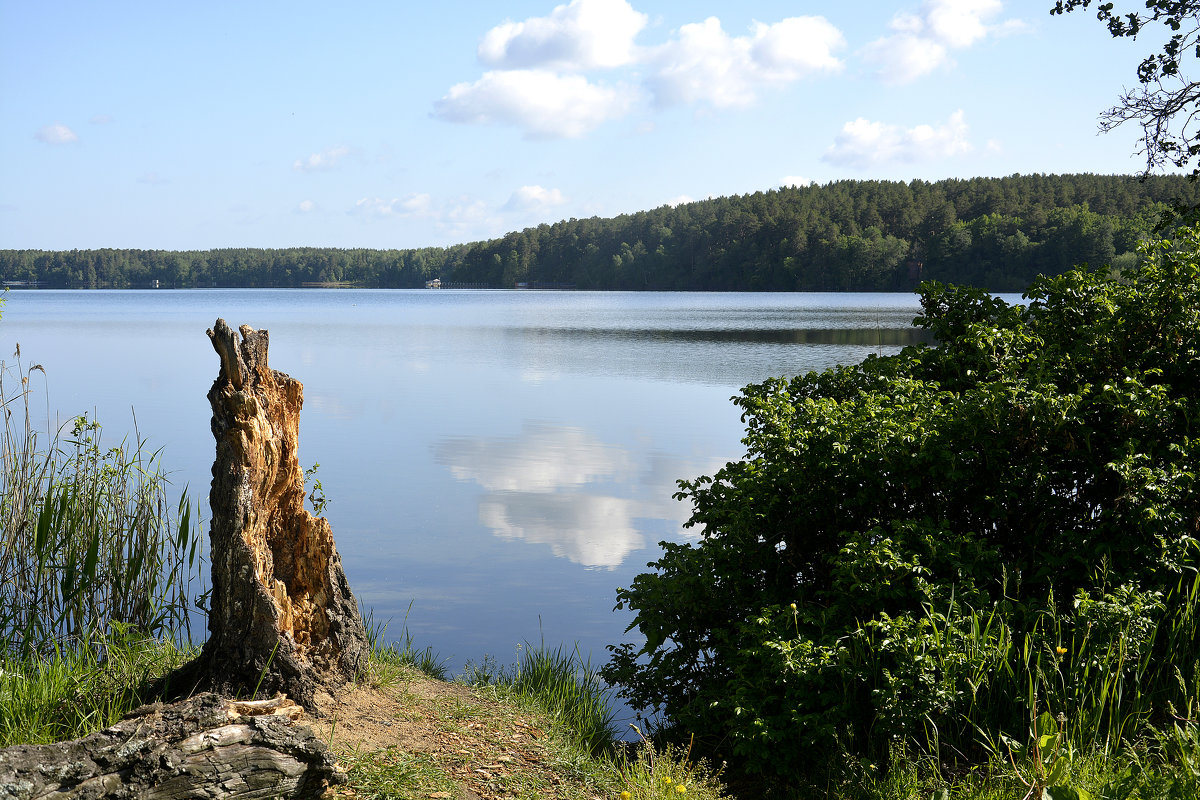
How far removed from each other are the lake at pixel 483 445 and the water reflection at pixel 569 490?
33 mm

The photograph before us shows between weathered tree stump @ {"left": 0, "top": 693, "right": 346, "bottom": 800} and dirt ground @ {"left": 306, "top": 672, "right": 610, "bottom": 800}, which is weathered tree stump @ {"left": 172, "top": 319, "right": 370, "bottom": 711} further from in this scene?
weathered tree stump @ {"left": 0, "top": 693, "right": 346, "bottom": 800}

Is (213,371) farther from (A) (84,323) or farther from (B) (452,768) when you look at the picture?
(A) (84,323)

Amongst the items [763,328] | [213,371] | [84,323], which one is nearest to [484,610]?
[213,371]

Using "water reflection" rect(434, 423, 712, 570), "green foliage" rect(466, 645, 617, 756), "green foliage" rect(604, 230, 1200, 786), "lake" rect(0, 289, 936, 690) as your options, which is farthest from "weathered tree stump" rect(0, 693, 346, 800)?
"water reflection" rect(434, 423, 712, 570)

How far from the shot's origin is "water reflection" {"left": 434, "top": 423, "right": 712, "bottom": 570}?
9555 millimetres

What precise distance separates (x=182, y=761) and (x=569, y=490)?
27.3ft

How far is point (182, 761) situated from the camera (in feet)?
10.8

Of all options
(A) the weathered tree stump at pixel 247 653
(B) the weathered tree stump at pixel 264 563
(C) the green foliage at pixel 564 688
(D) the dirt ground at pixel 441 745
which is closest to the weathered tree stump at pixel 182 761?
(A) the weathered tree stump at pixel 247 653

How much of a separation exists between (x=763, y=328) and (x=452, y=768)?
41.4 metres

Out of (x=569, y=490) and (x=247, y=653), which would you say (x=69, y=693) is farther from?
(x=569, y=490)

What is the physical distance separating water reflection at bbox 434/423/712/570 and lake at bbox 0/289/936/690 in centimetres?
3

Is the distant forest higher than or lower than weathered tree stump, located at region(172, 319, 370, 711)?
higher

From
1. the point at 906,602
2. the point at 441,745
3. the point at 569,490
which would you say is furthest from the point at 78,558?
the point at 569,490

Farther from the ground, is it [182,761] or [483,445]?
[182,761]
